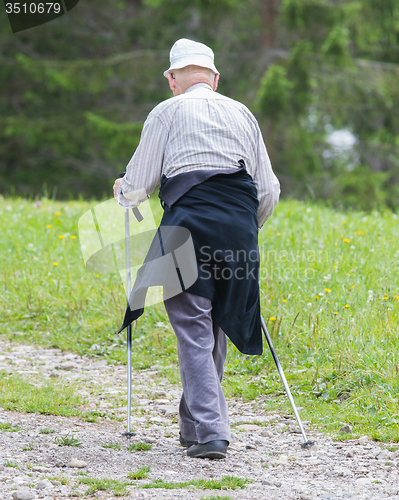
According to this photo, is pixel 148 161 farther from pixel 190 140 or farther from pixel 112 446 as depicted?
pixel 112 446

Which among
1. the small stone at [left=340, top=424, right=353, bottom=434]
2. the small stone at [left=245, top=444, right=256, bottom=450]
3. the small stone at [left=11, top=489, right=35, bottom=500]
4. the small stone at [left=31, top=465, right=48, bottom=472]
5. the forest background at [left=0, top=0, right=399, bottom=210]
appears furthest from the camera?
the forest background at [left=0, top=0, right=399, bottom=210]

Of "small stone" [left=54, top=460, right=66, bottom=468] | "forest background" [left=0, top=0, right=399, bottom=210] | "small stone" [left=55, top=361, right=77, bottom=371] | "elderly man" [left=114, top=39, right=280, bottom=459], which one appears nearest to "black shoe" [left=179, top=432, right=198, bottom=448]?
"elderly man" [left=114, top=39, right=280, bottom=459]

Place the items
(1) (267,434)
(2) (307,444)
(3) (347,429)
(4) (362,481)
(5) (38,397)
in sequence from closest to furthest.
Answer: (4) (362,481), (2) (307,444), (3) (347,429), (1) (267,434), (5) (38,397)

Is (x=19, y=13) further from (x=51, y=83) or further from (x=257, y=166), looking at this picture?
(x=257, y=166)

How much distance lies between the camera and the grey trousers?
286 centimetres

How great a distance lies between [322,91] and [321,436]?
1113 centimetres

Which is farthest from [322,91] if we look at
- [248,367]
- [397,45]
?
[248,367]

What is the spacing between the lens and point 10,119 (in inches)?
612

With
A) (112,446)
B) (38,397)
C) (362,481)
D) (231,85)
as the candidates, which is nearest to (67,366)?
(38,397)

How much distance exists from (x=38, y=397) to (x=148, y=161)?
5.58 ft

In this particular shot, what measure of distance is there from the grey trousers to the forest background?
8163mm

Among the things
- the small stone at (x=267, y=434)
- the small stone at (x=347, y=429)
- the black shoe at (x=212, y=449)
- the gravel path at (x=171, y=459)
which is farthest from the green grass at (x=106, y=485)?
the small stone at (x=347, y=429)

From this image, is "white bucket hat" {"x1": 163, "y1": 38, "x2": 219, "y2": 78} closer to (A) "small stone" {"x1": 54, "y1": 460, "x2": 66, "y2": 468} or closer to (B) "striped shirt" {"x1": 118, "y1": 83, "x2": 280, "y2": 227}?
(B) "striped shirt" {"x1": 118, "y1": 83, "x2": 280, "y2": 227}

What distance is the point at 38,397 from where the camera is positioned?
3.74m
